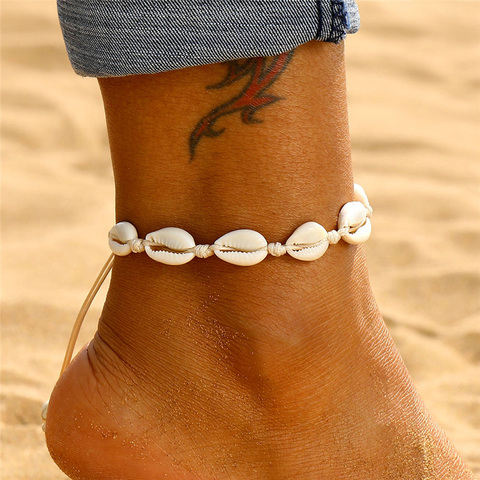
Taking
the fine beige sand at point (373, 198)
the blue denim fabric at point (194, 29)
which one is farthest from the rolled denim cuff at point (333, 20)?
the fine beige sand at point (373, 198)

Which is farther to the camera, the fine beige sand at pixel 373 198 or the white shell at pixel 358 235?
the fine beige sand at pixel 373 198

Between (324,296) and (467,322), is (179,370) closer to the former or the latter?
(324,296)

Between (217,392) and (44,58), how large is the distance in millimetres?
2947

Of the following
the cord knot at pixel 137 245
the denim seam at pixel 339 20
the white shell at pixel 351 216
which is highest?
the denim seam at pixel 339 20

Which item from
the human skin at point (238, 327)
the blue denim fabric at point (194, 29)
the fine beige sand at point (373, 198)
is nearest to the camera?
the blue denim fabric at point (194, 29)

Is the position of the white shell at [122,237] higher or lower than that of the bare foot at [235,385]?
higher

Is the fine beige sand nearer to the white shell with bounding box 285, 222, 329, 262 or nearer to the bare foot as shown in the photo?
the bare foot

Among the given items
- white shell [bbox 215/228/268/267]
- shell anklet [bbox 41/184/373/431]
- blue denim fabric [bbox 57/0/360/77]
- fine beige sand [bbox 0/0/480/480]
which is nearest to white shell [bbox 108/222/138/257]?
shell anklet [bbox 41/184/373/431]

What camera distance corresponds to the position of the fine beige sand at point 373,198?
66.8 inches

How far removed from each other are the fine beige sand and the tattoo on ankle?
2.66 ft

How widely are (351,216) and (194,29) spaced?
347 millimetres

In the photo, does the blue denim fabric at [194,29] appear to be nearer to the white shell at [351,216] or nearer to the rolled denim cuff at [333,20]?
the rolled denim cuff at [333,20]

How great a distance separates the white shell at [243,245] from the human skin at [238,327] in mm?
21

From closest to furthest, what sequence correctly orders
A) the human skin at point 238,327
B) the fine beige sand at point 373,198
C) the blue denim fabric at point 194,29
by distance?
the blue denim fabric at point 194,29 → the human skin at point 238,327 → the fine beige sand at point 373,198
